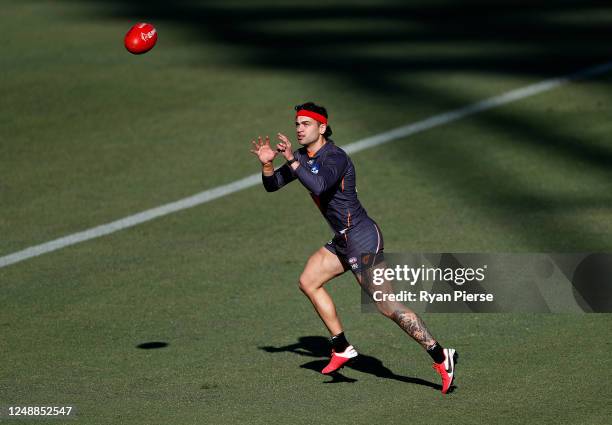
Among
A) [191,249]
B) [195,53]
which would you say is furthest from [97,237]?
[195,53]

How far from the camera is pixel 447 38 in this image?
23062 mm

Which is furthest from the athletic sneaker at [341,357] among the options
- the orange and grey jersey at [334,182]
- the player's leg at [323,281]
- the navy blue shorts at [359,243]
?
the orange and grey jersey at [334,182]

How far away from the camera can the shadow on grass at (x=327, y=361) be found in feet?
33.5

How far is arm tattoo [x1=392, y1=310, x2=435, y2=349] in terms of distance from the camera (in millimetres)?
9750

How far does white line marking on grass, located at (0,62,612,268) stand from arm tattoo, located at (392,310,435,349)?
545 centimetres

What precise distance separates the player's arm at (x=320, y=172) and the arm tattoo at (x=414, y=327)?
3.89ft

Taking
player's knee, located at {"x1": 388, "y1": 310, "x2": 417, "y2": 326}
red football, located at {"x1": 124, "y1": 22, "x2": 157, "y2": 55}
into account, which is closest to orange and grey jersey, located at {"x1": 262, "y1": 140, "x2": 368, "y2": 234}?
player's knee, located at {"x1": 388, "y1": 310, "x2": 417, "y2": 326}

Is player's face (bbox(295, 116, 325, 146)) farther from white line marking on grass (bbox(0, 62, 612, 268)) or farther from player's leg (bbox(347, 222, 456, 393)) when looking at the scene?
white line marking on grass (bbox(0, 62, 612, 268))

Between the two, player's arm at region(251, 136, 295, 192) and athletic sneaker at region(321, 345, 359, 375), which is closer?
player's arm at region(251, 136, 295, 192)

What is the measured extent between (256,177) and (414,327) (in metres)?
6.90

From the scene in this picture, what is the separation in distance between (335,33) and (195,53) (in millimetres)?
2945

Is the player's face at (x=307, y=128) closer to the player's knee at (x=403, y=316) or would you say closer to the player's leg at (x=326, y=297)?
the player's leg at (x=326, y=297)

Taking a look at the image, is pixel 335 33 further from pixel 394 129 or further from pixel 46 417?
pixel 46 417

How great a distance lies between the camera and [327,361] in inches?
424
